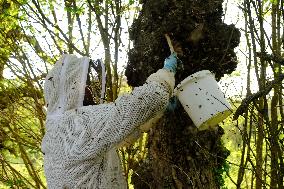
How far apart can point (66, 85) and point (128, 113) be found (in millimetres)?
517

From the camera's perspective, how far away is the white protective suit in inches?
81.5

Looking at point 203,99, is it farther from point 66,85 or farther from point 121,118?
point 66,85

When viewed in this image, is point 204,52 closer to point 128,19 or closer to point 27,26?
point 128,19

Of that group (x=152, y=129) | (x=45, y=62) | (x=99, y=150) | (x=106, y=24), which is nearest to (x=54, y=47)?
(x=45, y=62)

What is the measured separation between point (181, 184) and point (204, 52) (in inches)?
35.5

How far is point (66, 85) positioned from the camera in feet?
7.65

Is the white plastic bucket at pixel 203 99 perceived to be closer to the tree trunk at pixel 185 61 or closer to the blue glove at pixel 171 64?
the blue glove at pixel 171 64

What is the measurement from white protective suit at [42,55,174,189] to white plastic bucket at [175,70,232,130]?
0.42 ft

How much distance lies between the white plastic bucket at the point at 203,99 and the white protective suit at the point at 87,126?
0.42 feet

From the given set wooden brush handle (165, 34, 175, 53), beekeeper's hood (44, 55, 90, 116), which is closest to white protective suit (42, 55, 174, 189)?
beekeeper's hood (44, 55, 90, 116)

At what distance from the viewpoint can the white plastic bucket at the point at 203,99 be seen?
210 centimetres

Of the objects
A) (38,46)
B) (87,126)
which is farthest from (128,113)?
(38,46)

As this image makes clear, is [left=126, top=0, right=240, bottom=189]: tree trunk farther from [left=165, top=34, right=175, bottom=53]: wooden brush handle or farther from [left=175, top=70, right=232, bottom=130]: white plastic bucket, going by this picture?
[left=175, top=70, right=232, bottom=130]: white plastic bucket

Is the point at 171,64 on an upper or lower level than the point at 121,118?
upper
